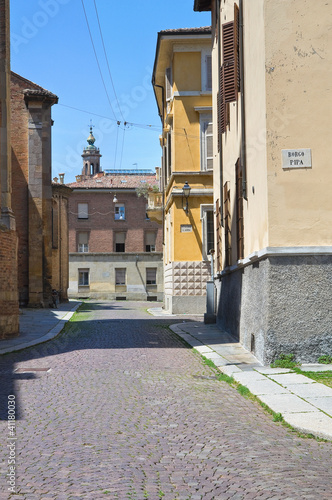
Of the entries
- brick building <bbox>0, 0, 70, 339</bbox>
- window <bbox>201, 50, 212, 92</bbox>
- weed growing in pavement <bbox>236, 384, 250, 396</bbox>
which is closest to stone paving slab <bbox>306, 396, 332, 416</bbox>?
weed growing in pavement <bbox>236, 384, 250, 396</bbox>

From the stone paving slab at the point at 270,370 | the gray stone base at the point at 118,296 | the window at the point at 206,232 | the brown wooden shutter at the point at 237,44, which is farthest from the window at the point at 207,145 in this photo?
the gray stone base at the point at 118,296

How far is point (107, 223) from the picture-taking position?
63.0m

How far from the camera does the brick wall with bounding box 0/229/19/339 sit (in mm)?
14664

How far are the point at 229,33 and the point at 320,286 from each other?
675 centimetres

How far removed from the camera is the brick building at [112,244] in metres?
60.6

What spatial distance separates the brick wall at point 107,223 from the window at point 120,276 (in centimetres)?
220

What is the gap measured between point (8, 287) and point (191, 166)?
1182 centimetres

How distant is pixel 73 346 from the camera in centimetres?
1367

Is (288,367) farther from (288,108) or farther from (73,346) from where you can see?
(73,346)

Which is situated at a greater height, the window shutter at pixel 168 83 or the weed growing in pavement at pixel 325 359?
the window shutter at pixel 168 83

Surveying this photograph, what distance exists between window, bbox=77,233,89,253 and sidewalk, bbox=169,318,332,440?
5010cm

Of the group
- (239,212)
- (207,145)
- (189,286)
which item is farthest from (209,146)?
(239,212)

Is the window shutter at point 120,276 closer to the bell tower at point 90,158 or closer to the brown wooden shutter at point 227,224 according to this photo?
the brown wooden shutter at point 227,224

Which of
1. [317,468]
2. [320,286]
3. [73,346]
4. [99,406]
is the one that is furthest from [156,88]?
[317,468]
